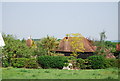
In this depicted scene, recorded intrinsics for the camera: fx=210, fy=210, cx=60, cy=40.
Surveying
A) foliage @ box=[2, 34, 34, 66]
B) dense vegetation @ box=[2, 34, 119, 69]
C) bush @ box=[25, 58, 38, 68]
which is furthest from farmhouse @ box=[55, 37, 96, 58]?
bush @ box=[25, 58, 38, 68]

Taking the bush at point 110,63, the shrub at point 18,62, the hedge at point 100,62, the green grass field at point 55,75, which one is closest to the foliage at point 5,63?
the shrub at point 18,62

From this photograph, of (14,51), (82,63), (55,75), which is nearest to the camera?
(55,75)

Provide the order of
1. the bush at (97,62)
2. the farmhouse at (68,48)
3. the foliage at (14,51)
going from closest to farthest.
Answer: the bush at (97,62)
the foliage at (14,51)
the farmhouse at (68,48)

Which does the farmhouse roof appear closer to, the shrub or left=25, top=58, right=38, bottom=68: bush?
left=25, top=58, right=38, bottom=68: bush

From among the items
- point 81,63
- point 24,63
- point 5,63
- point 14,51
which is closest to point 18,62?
point 24,63

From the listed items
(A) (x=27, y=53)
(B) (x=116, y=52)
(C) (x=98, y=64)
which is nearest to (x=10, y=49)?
(A) (x=27, y=53)

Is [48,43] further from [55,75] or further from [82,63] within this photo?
[55,75]

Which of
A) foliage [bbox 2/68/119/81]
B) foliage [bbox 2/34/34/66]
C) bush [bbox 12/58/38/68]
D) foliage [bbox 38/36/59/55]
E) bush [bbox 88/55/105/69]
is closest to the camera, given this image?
foliage [bbox 2/68/119/81]

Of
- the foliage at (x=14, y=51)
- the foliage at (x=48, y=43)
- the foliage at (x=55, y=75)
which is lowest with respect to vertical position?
the foliage at (x=55, y=75)

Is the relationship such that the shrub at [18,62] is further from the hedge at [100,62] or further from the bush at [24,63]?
the hedge at [100,62]

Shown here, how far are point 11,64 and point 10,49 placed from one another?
3.97ft

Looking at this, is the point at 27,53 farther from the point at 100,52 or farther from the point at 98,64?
the point at 100,52

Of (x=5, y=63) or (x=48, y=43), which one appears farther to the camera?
(x=48, y=43)

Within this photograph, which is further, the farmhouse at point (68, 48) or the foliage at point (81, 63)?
the farmhouse at point (68, 48)
